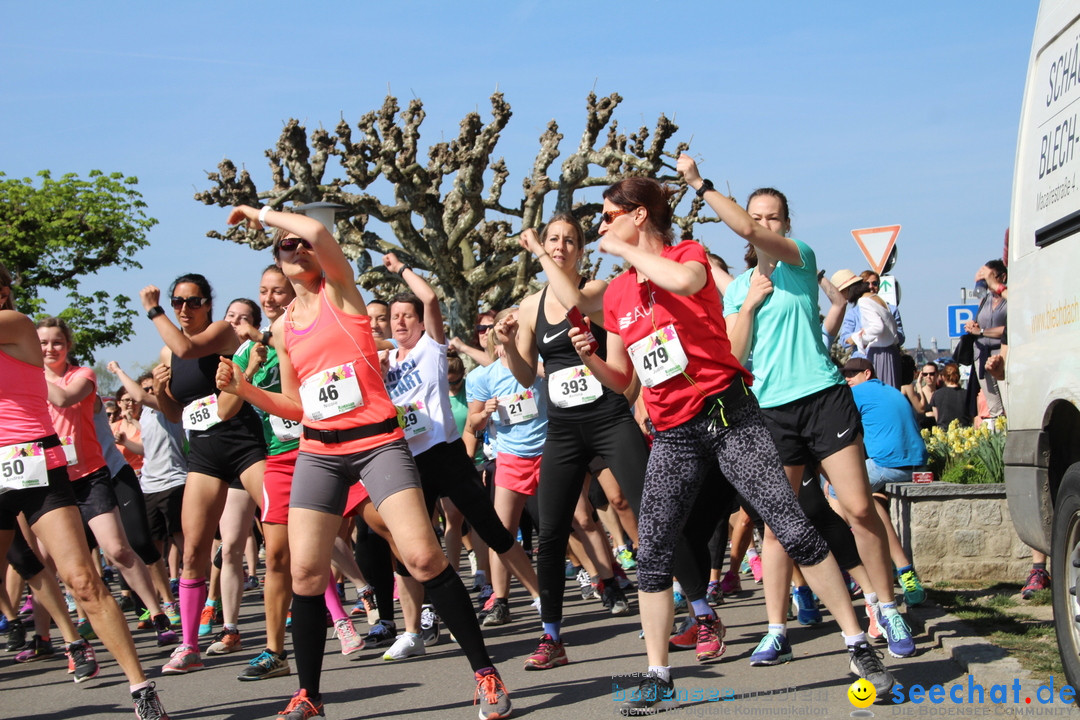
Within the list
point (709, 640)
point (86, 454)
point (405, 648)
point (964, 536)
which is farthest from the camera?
point (964, 536)

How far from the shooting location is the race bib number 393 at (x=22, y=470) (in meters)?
5.09

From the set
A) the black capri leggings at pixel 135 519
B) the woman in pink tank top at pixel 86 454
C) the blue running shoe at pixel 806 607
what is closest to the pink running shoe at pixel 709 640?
the blue running shoe at pixel 806 607

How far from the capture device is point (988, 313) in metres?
9.27

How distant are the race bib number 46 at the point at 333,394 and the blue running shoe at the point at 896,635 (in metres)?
2.53

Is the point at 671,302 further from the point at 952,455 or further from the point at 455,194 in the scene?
the point at 455,194

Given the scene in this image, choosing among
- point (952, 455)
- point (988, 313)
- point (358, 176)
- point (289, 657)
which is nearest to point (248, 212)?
point (289, 657)

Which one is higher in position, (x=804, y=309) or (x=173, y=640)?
(x=804, y=309)

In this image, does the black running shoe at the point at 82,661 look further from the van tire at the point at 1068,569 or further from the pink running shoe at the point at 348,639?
the van tire at the point at 1068,569

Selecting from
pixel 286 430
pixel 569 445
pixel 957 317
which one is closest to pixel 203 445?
pixel 286 430

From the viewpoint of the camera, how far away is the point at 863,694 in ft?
14.5

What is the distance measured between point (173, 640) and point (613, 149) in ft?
76.4

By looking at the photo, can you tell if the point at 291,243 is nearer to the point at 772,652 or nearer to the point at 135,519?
the point at 772,652

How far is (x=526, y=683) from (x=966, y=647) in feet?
6.56

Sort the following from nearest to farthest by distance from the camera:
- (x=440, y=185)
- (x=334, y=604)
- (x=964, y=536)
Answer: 1. (x=334, y=604)
2. (x=964, y=536)
3. (x=440, y=185)
